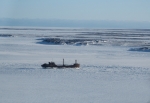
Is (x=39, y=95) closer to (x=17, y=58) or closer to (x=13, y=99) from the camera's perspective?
(x=13, y=99)

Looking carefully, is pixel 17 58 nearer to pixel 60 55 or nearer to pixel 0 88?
pixel 60 55

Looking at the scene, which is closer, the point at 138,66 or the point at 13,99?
the point at 13,99

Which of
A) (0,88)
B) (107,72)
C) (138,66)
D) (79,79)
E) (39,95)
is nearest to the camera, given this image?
(39,95)

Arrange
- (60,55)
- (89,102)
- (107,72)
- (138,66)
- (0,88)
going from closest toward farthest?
1. (89,102)
2. (0,88)
3. (107,72)
4. (138,66)
5. (60,55)

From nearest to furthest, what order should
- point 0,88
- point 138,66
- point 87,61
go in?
point 0,88 → point 138,66 → point 87,61

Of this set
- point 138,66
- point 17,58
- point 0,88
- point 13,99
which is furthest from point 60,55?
point 13,99

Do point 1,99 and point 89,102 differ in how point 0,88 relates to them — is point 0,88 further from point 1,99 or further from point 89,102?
point 89,102

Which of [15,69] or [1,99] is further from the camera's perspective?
[15,69]

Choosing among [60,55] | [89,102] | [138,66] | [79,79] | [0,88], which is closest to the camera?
[89,102]

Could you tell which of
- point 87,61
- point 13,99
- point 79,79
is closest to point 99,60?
point 87,61
